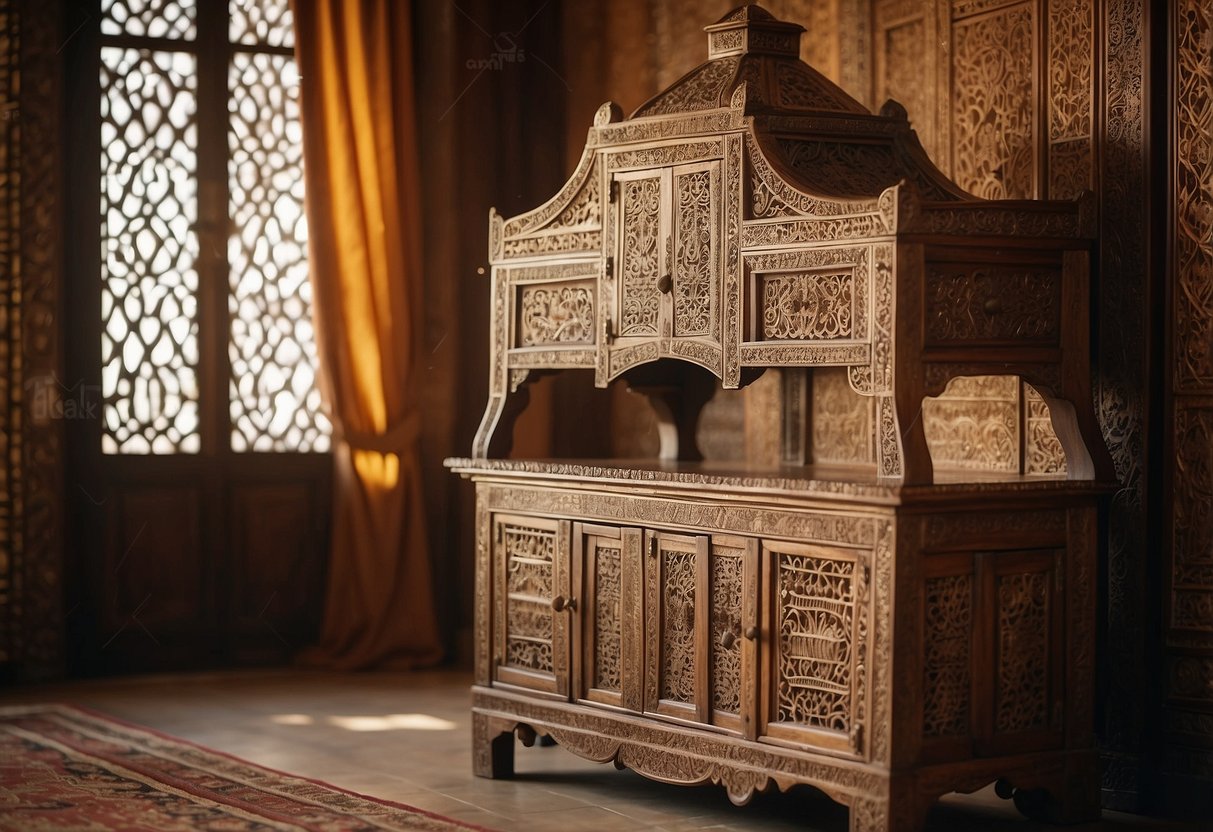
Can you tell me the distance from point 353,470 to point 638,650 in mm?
2710

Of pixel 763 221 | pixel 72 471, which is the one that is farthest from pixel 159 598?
pixel 763 221

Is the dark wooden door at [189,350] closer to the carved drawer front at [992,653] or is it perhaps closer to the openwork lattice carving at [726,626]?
the openwork lattice carving at [726,626]

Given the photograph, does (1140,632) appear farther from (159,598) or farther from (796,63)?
(159,598)

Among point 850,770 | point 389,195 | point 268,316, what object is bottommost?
point 850,770

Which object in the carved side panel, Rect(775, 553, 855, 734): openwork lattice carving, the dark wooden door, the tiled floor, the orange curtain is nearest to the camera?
Rect(775, 553, 855, 734): openwork lattice carving

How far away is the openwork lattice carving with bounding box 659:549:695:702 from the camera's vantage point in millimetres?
4750

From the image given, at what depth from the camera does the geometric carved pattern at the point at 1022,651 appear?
4395 mm

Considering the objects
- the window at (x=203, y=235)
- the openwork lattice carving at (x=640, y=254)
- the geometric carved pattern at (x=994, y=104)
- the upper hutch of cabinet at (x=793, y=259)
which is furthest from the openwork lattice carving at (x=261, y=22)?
the geometric carved pattern at (x=994, y=104)

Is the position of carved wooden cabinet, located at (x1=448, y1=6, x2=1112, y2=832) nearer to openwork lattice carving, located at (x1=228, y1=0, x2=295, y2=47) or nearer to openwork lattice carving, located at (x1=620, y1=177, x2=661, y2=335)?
openwork lattice carving, located at (x1=620, y1=177, x2=661, y2=335)

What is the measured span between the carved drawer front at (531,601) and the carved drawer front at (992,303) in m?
1.46

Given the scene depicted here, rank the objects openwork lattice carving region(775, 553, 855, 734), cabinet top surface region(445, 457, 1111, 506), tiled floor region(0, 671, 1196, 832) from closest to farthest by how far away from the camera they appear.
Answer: cabinet top surface region(445, 457, 1111, 506) → openwork lattice carving region(775, 553, 855, 734) → tiled floor region(0, 671, 1196, 832)

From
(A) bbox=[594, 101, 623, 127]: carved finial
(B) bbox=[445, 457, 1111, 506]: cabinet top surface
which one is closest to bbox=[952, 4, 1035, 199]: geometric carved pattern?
(B) bbox=[445, 457, 1111, 506]: cabinet top surface

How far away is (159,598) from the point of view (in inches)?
280

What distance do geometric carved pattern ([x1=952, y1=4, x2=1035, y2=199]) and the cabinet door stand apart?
5.08ft
